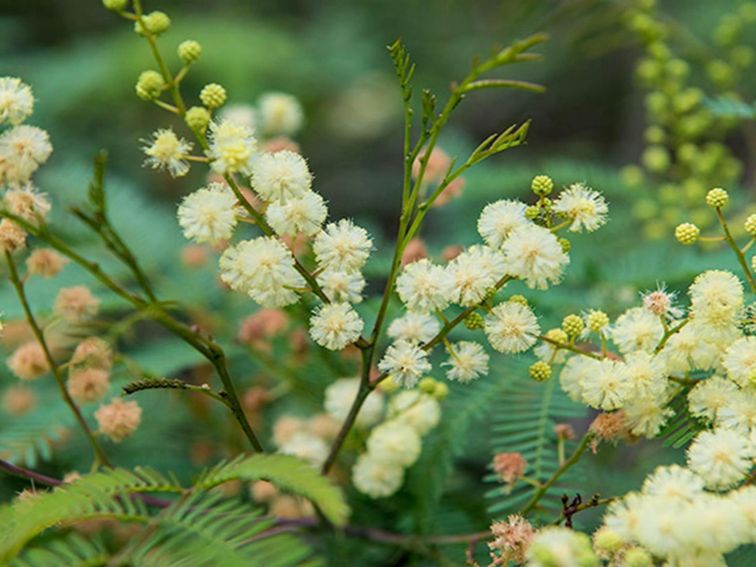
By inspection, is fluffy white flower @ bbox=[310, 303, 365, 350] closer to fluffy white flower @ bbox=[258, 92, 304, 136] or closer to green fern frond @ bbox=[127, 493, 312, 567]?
green fern frond @ bbox=[127, 493, 312, 567]

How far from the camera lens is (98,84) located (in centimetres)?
350

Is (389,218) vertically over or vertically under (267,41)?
under

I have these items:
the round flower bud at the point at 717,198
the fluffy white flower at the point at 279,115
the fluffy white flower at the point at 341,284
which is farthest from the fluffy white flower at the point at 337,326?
the fluffy white flower at the point at 279,115

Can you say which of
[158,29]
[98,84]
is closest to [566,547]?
[158,29]

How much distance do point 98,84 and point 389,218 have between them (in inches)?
53.9

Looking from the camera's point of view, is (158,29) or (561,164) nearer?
(158,29)

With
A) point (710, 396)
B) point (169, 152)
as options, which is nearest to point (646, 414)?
point (710, 396)

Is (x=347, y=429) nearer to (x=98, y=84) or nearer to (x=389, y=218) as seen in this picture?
(x=98, y=84)

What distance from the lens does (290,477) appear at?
3.06 ft

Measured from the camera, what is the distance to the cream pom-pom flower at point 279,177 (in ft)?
3.30

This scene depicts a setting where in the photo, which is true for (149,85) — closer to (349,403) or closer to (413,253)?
(413,253)

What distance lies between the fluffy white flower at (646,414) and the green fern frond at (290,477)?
37 centimetres

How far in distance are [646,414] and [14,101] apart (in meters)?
0.83

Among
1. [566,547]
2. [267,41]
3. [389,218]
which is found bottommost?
[566,547]
